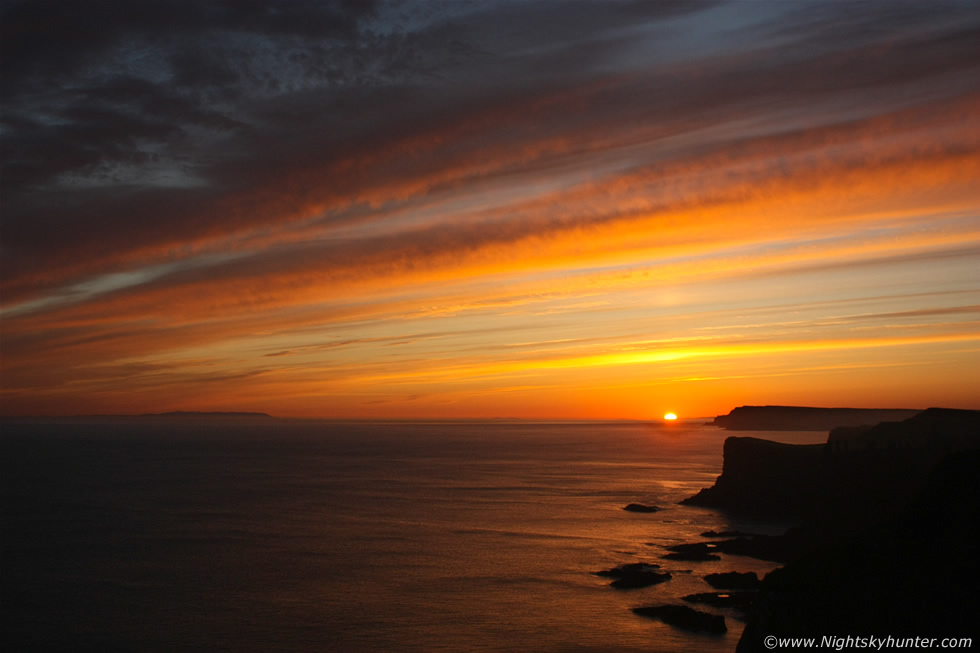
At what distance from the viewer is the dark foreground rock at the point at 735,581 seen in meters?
40.0

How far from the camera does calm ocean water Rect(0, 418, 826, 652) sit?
35125mm

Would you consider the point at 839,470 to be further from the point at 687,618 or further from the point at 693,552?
the point at 687,618

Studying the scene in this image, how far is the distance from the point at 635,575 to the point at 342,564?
69.0 feet

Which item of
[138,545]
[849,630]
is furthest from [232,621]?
[849,630]

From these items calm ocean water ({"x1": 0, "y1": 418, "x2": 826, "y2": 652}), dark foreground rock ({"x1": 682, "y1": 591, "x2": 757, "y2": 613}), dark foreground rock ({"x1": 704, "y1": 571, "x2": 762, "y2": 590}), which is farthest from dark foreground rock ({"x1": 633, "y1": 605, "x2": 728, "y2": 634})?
dark foreground rock ({"x1": 704, "y1": 571, "x2": 762, "y2": 590})

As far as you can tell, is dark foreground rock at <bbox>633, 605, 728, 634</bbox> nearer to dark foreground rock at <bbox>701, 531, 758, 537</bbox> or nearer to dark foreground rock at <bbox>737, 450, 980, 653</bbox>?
dark foreground rock at <bbox>737, 450, 980, 653</bbox>

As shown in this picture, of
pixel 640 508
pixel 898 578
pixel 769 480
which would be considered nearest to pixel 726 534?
pixel 769 480

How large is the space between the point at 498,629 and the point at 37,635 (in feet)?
75.9

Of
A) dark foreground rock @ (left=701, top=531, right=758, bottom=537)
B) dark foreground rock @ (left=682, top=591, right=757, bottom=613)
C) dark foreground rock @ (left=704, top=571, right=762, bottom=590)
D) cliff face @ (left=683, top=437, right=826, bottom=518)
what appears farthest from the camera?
cliff face @ (left=683, top=437, right=826, bottom=518)

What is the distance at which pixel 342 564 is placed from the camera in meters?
51.0

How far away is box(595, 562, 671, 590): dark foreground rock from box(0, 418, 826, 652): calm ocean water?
3.61ft

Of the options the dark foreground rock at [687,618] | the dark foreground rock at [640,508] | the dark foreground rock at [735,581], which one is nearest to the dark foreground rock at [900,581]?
the dark foreground rock at [687,618]

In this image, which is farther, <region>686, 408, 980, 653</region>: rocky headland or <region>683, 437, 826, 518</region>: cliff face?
<region>683, 437, 826, 518</region>: cliff face

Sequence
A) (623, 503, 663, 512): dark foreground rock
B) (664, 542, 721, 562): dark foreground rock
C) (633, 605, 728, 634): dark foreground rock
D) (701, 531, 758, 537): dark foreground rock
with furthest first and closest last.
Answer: (623, 503, 663, 512): dark foreground rock < (701, 531, 758, 537): dark foreground rock < (664, 542, 721, 562): dark foreground rock < (633, 605, 728, 634): dark foreground rock
